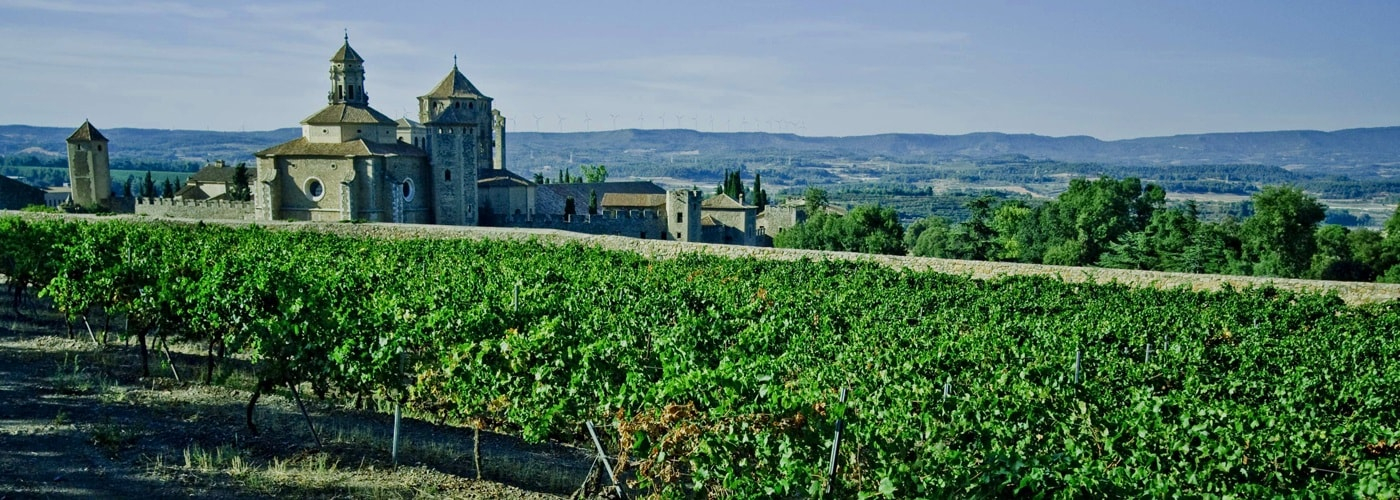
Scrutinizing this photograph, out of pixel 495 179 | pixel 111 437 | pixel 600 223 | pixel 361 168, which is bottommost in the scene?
pixel 600 223

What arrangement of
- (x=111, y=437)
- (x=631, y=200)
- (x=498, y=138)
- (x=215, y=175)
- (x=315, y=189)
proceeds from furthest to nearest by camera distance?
1. (x=498, y=138)
2. (x=215, y=175)
3. (x=631, y=200)
4. (x=315, y=189)
5. (x=111, y=437)

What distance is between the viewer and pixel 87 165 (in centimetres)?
6819

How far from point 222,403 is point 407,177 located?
3376 centimetres

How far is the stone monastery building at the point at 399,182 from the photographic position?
43531mm

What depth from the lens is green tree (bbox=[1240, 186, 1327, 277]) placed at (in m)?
42.4

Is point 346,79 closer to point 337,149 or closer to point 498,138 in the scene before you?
point 337,149

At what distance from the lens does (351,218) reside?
138 ft

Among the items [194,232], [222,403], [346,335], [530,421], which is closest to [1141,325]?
[530,421]

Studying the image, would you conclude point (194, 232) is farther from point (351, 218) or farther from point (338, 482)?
point (338, 482)

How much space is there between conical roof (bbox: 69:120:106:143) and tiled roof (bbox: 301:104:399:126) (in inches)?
1173

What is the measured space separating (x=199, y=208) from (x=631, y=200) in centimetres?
2890

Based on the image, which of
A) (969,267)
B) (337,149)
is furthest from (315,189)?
(969,267)

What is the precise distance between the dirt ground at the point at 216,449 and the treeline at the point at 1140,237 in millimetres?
36364

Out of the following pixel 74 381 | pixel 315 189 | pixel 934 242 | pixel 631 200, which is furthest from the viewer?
pixel 631 200
